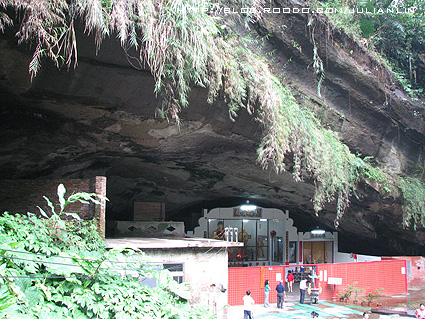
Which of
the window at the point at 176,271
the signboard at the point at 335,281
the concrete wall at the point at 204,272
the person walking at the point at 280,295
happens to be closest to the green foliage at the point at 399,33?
the signboard at the point at 335,281

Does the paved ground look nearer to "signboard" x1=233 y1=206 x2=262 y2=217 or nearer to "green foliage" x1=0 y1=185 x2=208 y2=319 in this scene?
"signboard" x1=233 y1=206 x2=262 y2=217

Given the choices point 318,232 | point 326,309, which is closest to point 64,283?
point 326,309

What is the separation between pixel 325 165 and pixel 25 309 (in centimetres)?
818

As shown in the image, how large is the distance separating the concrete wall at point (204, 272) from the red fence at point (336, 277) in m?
2.78

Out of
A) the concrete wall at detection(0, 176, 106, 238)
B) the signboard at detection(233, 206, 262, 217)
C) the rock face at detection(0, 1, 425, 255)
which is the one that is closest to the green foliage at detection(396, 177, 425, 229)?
the rock face at detection(0, 1, 425, 255)

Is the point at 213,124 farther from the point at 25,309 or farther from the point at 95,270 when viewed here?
the point at 25,309

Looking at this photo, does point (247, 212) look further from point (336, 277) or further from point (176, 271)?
point (176, 271)

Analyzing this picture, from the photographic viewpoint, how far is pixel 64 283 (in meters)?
4.39

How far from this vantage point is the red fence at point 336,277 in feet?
37.0

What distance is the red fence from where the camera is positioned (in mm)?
11266

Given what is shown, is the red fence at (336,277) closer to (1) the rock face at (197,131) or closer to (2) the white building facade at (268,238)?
(1) the rock face at (197,131)

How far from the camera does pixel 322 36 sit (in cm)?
1134

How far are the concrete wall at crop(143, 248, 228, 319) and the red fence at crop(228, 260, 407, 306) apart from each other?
2778mm

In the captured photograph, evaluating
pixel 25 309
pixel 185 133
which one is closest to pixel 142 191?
pixel 185 133
